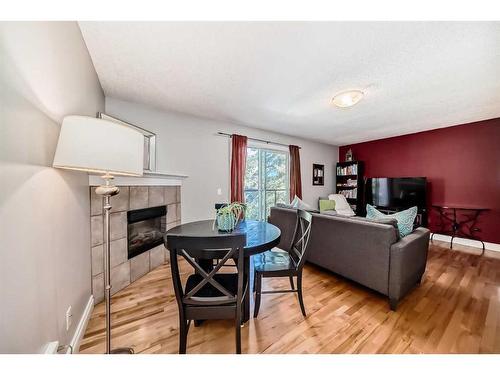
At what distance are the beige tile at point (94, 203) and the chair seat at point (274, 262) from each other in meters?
1.62

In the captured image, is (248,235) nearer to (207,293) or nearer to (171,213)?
(207,293)

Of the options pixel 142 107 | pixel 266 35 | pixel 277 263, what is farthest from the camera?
pixel 142 107

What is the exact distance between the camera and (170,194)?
282 cm

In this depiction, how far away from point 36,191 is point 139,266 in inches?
68.1

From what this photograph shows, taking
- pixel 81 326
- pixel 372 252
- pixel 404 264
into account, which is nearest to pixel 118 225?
pixel 81 326

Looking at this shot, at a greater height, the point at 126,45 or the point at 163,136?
the point at 126,45

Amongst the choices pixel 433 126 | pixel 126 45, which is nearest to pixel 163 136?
pixel 126 45

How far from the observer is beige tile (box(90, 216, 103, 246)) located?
1.84m

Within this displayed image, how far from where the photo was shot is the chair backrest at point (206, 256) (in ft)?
3.50

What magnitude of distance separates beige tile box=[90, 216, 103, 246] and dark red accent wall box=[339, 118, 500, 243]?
19.1 feet

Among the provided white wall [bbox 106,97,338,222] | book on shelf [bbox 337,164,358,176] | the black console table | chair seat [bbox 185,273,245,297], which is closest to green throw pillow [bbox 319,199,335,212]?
book on shelf [bbox 337,164,358,176]
